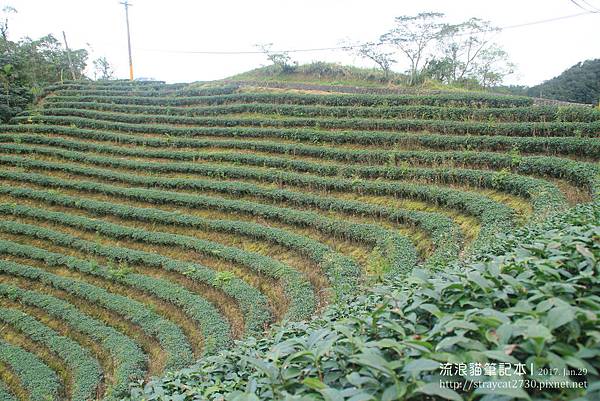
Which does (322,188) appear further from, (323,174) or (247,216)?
(247,216)

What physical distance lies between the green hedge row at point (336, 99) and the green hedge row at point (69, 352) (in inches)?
483

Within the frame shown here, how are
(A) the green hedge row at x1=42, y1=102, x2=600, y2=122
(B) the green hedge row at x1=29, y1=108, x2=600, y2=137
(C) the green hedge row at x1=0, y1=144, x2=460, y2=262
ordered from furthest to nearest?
(A) the green hedge row at x1=42, y1=102, x2=600, y2=122 < (B) the green hedge row at x1=29, y1=108, x2=600, y2=137 < (C) the green hedge row at x1=0, y1=144, x2=460, y2=262

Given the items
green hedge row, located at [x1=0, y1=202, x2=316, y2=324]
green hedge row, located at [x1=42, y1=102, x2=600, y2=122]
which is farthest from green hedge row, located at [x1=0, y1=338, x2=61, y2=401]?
green hedge row, located at [x1=42, y1=102, x2=600, y2=122]

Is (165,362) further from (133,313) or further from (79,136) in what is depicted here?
(79,136)

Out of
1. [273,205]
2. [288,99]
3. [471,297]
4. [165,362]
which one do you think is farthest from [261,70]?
[471,297]

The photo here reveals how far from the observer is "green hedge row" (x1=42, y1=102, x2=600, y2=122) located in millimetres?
10914

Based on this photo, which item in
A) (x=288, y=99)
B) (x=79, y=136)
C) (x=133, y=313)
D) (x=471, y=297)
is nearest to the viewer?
(x=471, y=297)

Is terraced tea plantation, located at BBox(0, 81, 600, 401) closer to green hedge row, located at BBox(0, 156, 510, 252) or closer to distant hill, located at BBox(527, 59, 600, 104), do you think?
green hedge row, located at BBox(0, 156, 510, 252)

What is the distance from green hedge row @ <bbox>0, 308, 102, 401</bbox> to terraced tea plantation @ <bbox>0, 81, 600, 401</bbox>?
0.14 feet

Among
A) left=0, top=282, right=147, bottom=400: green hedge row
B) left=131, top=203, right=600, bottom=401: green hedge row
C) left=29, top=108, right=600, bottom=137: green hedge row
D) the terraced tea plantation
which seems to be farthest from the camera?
left=29, top=108, right=600, bottom=137: green hedge row

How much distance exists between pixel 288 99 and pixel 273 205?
768cm

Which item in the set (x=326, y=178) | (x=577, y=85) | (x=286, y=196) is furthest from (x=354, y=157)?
(x=577, y=85)

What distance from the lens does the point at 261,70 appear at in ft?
85.1

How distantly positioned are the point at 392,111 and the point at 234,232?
7.26 m
